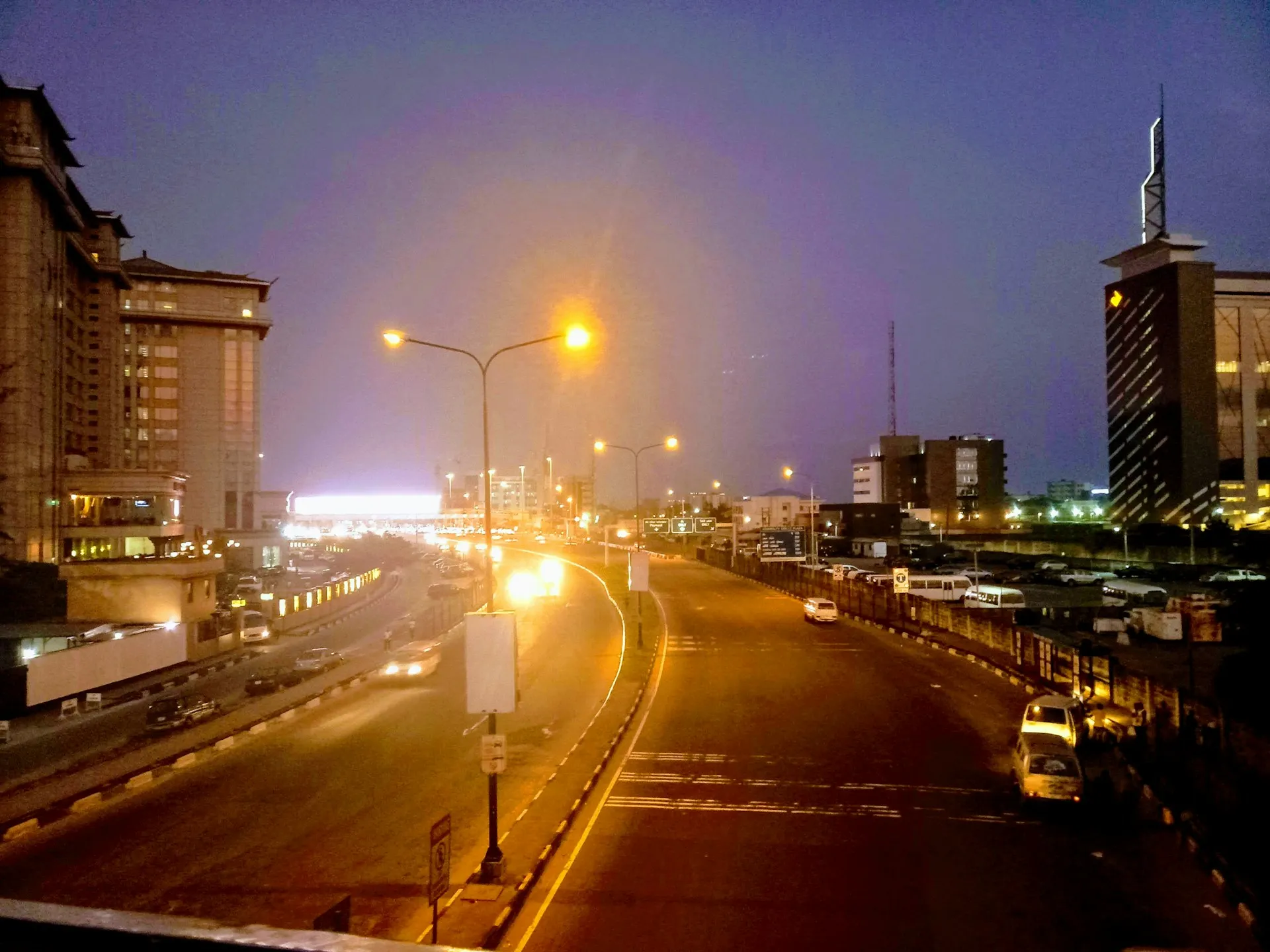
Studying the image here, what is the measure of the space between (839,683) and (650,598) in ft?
82.7

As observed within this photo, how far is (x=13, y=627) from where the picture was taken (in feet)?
102

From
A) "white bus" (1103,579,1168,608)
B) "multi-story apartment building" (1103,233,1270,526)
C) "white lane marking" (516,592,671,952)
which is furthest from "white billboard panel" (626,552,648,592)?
"multi-story apartment building" (1103,233,1270,526)

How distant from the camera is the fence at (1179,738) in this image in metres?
12.2

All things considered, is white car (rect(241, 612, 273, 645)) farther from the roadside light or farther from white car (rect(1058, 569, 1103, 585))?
white car (rect(1058, 569, 1103, 585))

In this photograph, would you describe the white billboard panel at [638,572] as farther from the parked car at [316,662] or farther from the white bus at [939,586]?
the white bus at [939,586]

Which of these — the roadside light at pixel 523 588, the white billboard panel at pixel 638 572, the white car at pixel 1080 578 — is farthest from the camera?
the roadside light at pixel 523 588

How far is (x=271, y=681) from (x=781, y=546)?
36039mm

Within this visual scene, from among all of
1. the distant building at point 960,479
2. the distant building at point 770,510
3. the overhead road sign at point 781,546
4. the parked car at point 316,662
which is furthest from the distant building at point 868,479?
the parked car at point 316,662

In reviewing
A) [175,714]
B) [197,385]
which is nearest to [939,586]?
[175,714]

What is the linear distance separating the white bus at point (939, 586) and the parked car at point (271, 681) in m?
28.9

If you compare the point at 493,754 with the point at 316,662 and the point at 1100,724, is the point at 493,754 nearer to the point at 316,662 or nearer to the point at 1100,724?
the point at 1100,724

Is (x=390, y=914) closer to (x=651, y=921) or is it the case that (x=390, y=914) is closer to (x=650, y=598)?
(x=651, y=921)

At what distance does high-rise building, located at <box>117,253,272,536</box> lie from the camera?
3061 inches

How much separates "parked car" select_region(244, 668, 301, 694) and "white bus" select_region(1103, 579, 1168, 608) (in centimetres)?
3212
